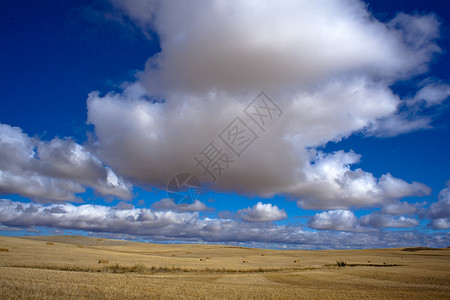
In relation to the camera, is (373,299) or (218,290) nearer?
(373,299)

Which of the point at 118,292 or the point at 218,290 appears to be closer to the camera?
the point at 118,292

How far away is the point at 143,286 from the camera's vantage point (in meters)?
20.2

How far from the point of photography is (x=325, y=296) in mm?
19328

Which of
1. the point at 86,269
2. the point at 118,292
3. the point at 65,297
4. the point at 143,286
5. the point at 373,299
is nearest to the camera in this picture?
the point at 65,297

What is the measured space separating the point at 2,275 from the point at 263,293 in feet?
58.1

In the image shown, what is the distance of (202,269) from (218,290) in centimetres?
1902

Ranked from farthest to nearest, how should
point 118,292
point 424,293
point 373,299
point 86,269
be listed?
point 86,269 → point 424,293 → point 373,299 → point 118,292

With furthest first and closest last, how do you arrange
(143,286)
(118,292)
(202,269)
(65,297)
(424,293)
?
(202,269)
(424,293)
(143,286)
(118,292)
(65,297)

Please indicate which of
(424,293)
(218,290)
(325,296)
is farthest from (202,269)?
(424,293)

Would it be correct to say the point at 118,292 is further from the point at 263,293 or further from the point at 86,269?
the point at 86,269

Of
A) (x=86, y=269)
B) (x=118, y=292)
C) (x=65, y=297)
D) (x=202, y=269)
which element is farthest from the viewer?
(x=202, y=269)

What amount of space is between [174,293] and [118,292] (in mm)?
3173

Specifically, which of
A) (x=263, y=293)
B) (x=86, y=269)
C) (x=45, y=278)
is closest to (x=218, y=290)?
(x=263, y=293)

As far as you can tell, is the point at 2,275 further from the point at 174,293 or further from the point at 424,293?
the point at 424,293
